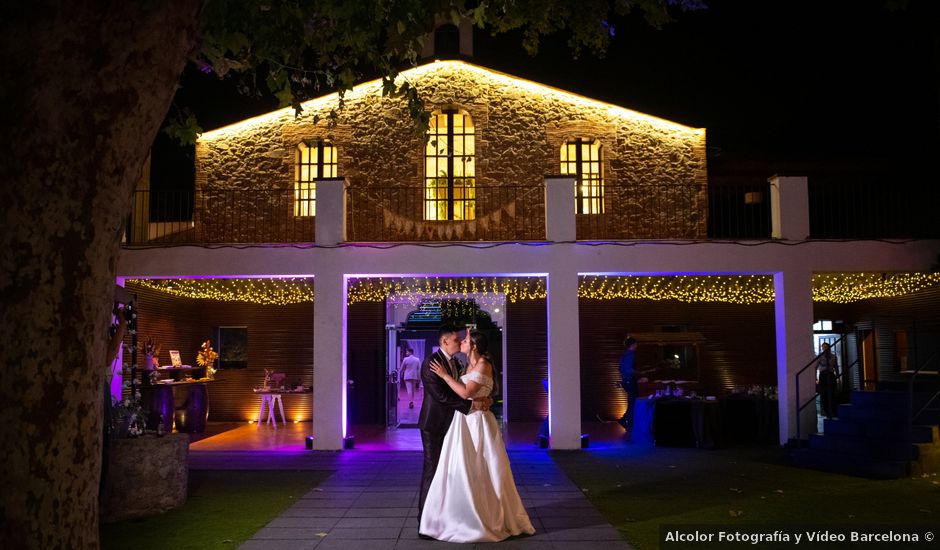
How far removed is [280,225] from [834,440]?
1017cm

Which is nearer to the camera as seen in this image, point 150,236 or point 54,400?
point 54,400

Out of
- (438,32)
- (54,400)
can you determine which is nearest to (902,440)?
(54,400)

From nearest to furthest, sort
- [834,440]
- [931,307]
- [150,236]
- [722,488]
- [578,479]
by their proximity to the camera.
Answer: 1. [722,488]
2. [578,479]
3. [834,440]
4. [931,307]
5. [150,236]

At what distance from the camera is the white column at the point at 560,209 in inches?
450

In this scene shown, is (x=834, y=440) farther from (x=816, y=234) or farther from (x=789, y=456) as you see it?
(x=816, y=234)

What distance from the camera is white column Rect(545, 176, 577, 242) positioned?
11438mm

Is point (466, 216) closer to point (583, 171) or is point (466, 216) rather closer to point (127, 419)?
point (583, 171)

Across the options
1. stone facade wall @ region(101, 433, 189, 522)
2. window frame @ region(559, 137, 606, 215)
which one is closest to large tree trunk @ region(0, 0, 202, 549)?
stone facade wall @ region(101, 433, 189, 522)

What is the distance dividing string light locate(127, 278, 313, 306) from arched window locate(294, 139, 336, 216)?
148 cm

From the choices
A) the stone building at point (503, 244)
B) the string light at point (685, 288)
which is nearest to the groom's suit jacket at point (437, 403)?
the stone building at point (503, 244)

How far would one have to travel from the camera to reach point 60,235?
2.77m

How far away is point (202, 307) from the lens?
15875 mm

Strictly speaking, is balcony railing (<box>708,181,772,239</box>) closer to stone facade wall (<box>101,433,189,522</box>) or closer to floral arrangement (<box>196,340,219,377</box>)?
floral arrangement (<box>196,340,219,377</box>)

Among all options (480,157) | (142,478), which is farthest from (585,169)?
(142,478)
